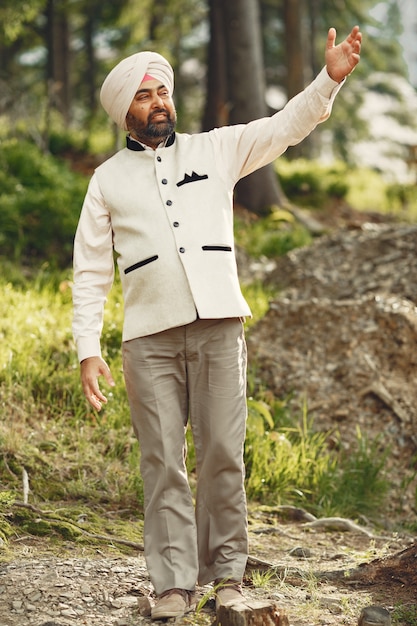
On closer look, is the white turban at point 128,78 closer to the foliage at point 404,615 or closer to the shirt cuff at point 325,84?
the shirt cuff at point 325,84

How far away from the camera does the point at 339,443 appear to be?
5.75 m

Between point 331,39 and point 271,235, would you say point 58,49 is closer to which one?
point 271,235

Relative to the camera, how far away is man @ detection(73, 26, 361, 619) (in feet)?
11.3

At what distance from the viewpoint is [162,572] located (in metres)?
3.43

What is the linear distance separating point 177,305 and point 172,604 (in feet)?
3.60

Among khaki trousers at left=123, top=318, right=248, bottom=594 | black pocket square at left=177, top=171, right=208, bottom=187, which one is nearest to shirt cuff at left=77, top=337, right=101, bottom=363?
khaki trousers at left=123, top=318, right=248, bottom=594

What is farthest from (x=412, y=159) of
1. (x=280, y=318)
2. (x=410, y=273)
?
(x=280, y=318)

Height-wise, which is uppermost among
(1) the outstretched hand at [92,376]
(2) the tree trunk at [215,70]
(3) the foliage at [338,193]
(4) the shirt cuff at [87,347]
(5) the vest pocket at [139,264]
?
(2) the tree trunk at [215,70]

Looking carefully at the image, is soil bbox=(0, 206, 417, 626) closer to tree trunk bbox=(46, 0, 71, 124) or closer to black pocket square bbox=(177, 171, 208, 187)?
black pocket square bbox=(177, 171, 208, 187)

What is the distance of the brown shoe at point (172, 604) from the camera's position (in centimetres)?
330

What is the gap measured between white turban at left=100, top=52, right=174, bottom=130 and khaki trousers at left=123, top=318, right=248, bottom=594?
90cm

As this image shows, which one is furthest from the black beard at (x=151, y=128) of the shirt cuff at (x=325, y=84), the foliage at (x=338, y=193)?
the foliage at (x=338, y=193)

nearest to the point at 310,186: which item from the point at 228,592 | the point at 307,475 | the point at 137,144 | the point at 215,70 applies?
the point at 215,70

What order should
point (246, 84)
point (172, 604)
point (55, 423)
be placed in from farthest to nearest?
1. point (246, 84)
2. point (55, 423)
3. point (172, 604)
